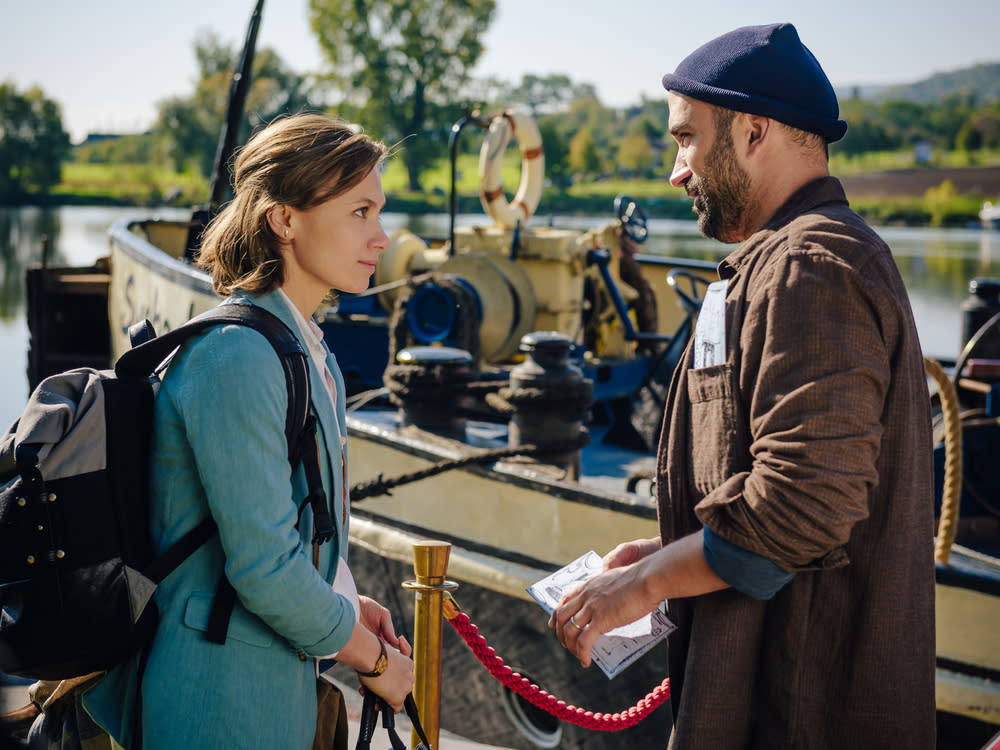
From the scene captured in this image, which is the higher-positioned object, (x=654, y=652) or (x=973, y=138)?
(x=973, y=138)

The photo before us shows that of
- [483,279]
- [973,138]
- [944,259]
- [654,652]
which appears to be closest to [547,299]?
[483,279]

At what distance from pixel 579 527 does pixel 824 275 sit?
3.13m

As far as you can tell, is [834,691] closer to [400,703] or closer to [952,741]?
[400,703]

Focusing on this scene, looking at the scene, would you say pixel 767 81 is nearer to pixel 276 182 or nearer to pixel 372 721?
pixel 276 182

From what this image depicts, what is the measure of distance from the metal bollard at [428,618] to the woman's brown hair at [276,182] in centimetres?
79

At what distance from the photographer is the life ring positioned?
26.3ft

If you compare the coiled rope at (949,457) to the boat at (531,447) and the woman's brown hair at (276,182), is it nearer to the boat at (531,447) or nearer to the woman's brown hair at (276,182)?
the boat at (531,447)

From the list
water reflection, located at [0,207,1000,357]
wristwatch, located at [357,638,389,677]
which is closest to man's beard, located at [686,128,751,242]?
wristwatch, located at [357,638,389,677]

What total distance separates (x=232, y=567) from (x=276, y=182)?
2.10ft

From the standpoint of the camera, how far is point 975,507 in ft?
16.4

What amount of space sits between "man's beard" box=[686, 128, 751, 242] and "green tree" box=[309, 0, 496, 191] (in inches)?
2079

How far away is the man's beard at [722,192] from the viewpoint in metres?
1.67

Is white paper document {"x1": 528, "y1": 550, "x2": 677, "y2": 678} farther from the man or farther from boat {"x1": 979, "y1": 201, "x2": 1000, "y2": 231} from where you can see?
boat {"x1": 979, "y1": 201, "x2": 1000, "y2": 231}

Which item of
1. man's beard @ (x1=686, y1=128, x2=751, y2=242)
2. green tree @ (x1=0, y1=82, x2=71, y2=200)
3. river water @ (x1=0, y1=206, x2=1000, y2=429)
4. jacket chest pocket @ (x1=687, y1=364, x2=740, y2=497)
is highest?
green tree @ (x1=0, y1=82, x2=71, y2=200)
